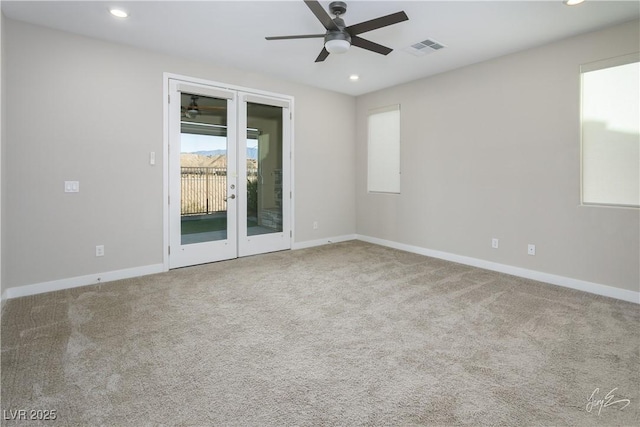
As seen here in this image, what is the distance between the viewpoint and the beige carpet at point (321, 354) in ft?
5.61

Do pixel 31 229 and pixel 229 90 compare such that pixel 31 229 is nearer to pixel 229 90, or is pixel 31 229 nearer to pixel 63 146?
pixel 63 146

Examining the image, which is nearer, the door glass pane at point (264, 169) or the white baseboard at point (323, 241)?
the door glass pane at point (264, 169)

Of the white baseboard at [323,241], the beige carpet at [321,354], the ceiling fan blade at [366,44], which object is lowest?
the beige carpet at [321,354]

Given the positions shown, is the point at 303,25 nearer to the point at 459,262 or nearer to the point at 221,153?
the point at 221,153

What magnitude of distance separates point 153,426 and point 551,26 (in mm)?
4662

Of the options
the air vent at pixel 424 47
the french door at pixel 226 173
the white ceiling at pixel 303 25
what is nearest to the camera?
A: the white ceiling at pixel 303 25

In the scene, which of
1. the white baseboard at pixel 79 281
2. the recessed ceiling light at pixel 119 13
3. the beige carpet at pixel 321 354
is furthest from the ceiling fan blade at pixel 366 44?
the white baseboard at pixel 79 281

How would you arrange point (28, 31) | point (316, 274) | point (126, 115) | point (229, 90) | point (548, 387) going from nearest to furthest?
Answer: 1. point (548, 387)
2. point (28, 31)
3. point (126, 115)
4. point (316, 274)
5. point (229, 90)

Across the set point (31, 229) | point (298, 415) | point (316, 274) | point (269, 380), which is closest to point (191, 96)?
point (31, 229)

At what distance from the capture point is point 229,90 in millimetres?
4668

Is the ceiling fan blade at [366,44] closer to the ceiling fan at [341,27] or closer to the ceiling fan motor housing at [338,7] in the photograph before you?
the ceiling fan at [341,27]

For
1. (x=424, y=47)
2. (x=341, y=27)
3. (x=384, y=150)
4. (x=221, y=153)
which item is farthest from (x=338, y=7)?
(x=384, y=150)

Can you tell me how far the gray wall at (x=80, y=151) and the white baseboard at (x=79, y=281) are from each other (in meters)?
0.06

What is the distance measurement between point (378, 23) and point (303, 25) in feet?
3.15
